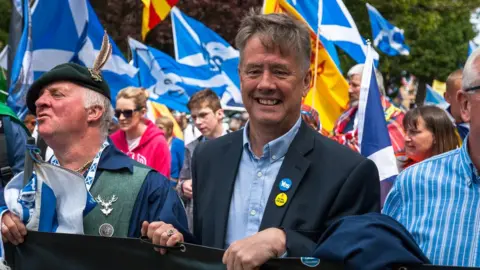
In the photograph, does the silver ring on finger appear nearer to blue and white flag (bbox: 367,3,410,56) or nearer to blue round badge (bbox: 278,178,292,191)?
blue round badge (bbox: 278,178,292,191)

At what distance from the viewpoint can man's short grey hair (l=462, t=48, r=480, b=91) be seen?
3.19m

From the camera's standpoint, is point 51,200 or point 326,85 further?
point 326,85

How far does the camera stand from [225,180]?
385 cm

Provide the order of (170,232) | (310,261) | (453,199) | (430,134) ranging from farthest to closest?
(430,134)
(170,232)
(453,199)
(310,261)

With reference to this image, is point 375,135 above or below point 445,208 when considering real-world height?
below

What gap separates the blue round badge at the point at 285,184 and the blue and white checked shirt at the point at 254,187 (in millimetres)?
70

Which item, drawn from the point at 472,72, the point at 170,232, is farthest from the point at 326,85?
the point at 472,72

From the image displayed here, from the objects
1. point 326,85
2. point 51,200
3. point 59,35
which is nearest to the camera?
point 51,200

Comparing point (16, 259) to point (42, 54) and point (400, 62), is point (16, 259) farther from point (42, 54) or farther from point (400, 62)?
point (400, 62)

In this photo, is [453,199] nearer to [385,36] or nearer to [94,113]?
[94,113]

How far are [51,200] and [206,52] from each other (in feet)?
33.6

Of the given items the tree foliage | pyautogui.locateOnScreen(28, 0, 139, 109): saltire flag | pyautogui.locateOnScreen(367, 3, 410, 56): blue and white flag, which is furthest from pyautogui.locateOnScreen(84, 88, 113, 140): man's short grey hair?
the tree foliage

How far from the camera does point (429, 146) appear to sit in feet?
21.2

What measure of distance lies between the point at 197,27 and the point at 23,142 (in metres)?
9.27
